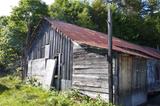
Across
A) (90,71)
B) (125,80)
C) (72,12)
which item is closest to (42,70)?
(90,71)

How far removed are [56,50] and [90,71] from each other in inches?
160

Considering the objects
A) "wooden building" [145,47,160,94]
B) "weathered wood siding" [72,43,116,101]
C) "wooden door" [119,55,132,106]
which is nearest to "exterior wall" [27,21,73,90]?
"weathered wood siding" [72,43,116,101]

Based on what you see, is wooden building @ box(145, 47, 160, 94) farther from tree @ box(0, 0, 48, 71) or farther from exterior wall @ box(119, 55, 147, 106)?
tree @ box(0, 0, 48, 71)

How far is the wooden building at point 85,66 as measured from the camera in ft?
46.0

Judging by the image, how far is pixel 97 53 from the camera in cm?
1420

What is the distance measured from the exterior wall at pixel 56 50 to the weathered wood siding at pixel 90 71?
2.33 feet

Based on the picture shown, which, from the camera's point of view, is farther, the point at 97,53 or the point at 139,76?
the point at 139,76

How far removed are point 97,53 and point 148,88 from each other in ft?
18.1

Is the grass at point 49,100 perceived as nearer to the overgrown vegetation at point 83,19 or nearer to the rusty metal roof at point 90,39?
the rusty metal roof at point 90,39

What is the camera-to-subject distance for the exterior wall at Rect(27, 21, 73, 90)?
16.7m

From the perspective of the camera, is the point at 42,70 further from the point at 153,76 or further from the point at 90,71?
the point at 153,76

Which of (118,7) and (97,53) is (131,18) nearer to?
(118,7)

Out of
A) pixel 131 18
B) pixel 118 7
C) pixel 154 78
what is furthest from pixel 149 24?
pixel 154 78

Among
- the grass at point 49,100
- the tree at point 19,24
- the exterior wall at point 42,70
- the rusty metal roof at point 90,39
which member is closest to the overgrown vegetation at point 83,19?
the tree at point 19,24
